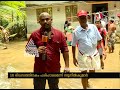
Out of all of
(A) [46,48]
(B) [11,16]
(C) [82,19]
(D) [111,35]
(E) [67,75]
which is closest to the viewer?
(E) [67,75]

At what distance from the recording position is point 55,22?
6.99 m

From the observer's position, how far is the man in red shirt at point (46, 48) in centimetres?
431

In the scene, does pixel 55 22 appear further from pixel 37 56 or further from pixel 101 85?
pixel 37 56

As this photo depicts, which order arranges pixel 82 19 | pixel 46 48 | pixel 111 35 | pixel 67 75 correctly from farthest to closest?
pixel 111 35
pixel 82 19
pixel 46 48
pixel 67 75

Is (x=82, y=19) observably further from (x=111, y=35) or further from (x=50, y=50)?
(x=111, y=35)

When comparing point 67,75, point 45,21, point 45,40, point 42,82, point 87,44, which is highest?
point 45,21

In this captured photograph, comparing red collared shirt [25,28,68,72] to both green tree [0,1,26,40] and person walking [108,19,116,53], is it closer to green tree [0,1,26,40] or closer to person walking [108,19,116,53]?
green tree [0,1,26,40]

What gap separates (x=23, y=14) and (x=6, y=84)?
2581 mm

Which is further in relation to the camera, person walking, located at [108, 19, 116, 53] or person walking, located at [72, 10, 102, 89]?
person walking, located at [108, 19, 116, 53]

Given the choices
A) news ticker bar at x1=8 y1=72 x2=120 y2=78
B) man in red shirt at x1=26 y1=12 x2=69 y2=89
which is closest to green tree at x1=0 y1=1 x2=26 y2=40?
man in red shirt at x1=26 y1=12 x2=69 y2=89

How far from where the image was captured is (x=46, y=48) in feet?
14.1

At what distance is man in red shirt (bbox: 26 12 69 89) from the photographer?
14.1ft

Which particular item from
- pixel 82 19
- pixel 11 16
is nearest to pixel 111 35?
pixel 11 16

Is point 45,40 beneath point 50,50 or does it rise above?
above
